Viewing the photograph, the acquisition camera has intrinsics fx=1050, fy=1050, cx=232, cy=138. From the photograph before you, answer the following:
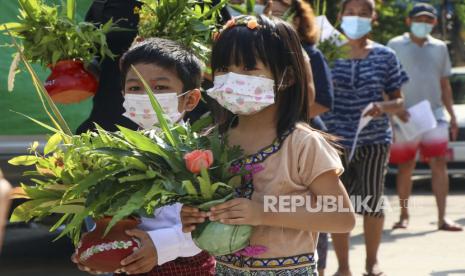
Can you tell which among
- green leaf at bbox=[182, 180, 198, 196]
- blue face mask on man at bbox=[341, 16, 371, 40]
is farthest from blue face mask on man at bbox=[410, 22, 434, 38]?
green leaf at bbox=[182, 180, 198, 196]

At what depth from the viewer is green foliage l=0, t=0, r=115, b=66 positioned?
430cm

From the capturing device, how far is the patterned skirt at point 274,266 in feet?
10.5

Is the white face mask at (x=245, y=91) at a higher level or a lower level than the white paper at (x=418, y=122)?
higher

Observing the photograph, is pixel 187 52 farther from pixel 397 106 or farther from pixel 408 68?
pixel 408 68

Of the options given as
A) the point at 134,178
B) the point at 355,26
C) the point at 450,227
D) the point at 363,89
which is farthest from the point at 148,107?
the point at 450,227

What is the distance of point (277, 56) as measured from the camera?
10.8ft

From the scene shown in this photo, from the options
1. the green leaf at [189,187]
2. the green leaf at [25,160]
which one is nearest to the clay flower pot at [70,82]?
the green leaf at [25,160]

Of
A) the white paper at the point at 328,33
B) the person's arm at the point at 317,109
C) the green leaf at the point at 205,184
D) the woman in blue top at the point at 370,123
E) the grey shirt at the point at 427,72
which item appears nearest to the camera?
the green leaf at the point at 205,184

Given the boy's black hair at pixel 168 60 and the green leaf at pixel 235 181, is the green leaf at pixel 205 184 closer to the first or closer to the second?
the green leaf at pixel 235 181

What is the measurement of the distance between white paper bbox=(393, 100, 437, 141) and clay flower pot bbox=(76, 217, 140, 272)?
550cm

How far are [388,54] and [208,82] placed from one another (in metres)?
2.45

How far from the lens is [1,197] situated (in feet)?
6.86

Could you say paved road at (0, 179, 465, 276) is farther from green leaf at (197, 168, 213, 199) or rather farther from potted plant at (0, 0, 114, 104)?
green leaf at (197, 168, 213, 199)

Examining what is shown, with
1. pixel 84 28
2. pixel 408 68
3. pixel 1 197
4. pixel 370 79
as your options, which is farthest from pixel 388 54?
pixel 1 197
